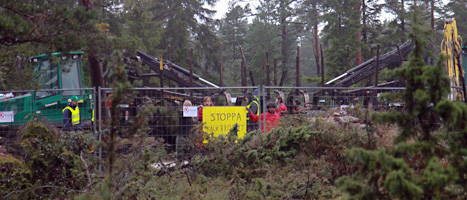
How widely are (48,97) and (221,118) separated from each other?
740 centimetres

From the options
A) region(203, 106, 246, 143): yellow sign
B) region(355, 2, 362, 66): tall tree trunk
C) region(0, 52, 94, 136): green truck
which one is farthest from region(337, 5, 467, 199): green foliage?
region(355, 2, 362, 66): tall tree trunk

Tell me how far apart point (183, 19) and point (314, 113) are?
3201 cm

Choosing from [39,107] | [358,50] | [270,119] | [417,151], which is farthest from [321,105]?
[358,50]

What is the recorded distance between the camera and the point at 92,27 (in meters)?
6.09

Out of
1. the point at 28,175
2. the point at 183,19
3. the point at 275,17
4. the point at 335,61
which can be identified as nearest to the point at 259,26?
the point at 275,17

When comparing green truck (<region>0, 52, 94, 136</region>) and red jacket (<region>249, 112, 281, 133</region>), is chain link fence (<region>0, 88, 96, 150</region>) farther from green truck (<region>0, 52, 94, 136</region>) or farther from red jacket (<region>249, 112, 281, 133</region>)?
red jacket (<region>249, 112, 281, 133</region>)

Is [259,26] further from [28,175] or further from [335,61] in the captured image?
[28,175]

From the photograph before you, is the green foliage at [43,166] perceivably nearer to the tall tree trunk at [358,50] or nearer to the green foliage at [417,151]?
the green foliage at [417,151]

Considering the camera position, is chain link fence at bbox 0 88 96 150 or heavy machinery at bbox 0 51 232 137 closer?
chain link fence at bbox 0 88 96 150


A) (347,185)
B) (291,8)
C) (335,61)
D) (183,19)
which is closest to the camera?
(347,185)

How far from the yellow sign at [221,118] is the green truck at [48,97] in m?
2.73

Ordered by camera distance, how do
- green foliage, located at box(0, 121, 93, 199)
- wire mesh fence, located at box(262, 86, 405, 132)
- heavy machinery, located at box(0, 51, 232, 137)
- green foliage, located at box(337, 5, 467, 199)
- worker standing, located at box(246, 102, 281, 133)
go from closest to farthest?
green foliage, located at box(337, 5, 467, 199), green foliage, located at box(0, 121, 93, 199), wire mesh fence, located at box(262, 86, 405, 132), worker standing, located at box(246, 102, 281, 133), heavy machinery, located at box(0, 51, 232, 137)

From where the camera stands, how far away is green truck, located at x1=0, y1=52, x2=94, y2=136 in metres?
10.4

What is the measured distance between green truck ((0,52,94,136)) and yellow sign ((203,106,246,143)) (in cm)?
273
